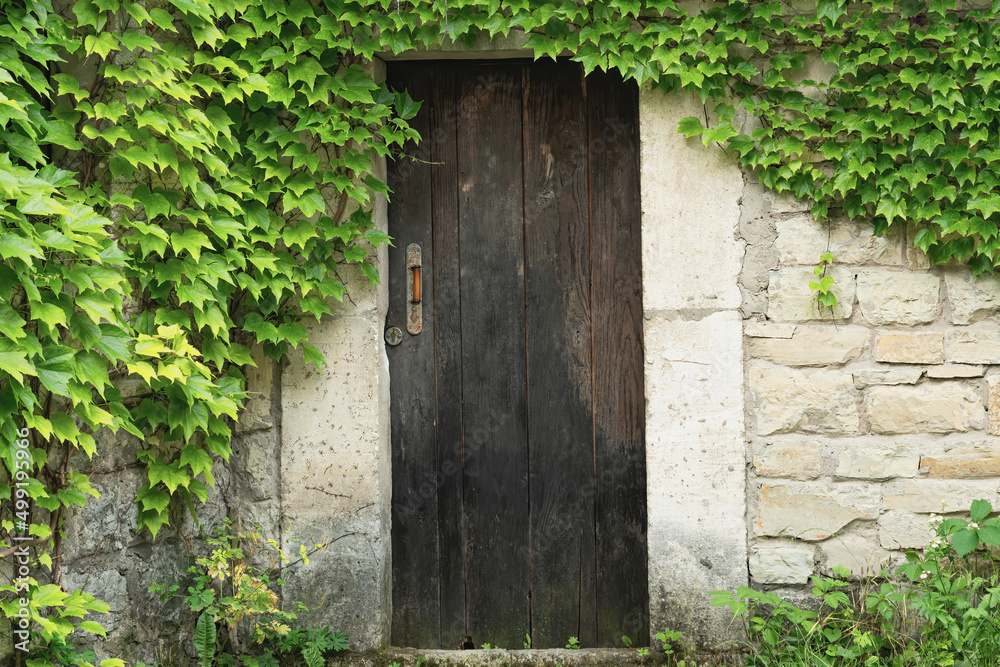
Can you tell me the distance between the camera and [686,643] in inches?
87.3

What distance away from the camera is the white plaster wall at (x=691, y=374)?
2.22 metres

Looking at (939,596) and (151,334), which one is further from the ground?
(151,334)

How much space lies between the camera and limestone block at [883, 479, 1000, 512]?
7.07 feet

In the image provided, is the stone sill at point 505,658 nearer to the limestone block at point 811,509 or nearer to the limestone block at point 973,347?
the limestone block at point 811,509

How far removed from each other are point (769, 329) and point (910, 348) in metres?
0.46

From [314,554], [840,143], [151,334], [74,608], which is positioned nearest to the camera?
[74,608]

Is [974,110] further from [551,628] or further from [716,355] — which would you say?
[551,628]

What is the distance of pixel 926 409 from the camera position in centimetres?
218

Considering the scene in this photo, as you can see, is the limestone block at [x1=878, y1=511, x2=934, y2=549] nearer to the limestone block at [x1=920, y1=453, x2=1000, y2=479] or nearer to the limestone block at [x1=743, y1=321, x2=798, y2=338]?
the limestone block at [x1=920, y1=453, x2=1000, y2=479]

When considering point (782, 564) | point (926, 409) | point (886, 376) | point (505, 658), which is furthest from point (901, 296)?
point (505, 658)

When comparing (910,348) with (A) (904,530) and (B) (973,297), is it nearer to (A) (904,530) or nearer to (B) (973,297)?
(B) (973,297)

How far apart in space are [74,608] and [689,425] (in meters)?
1.86

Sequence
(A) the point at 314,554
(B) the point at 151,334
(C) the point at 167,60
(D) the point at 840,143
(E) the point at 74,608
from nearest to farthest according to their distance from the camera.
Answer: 1. (E) the point at 74,608
2. (C) the point at 167,60
3. (B) the point at 151,334
4. (D) the point at 840,143
5. (A) the point at 314,554

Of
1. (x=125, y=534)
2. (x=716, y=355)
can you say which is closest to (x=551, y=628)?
(x=716, y=355)
